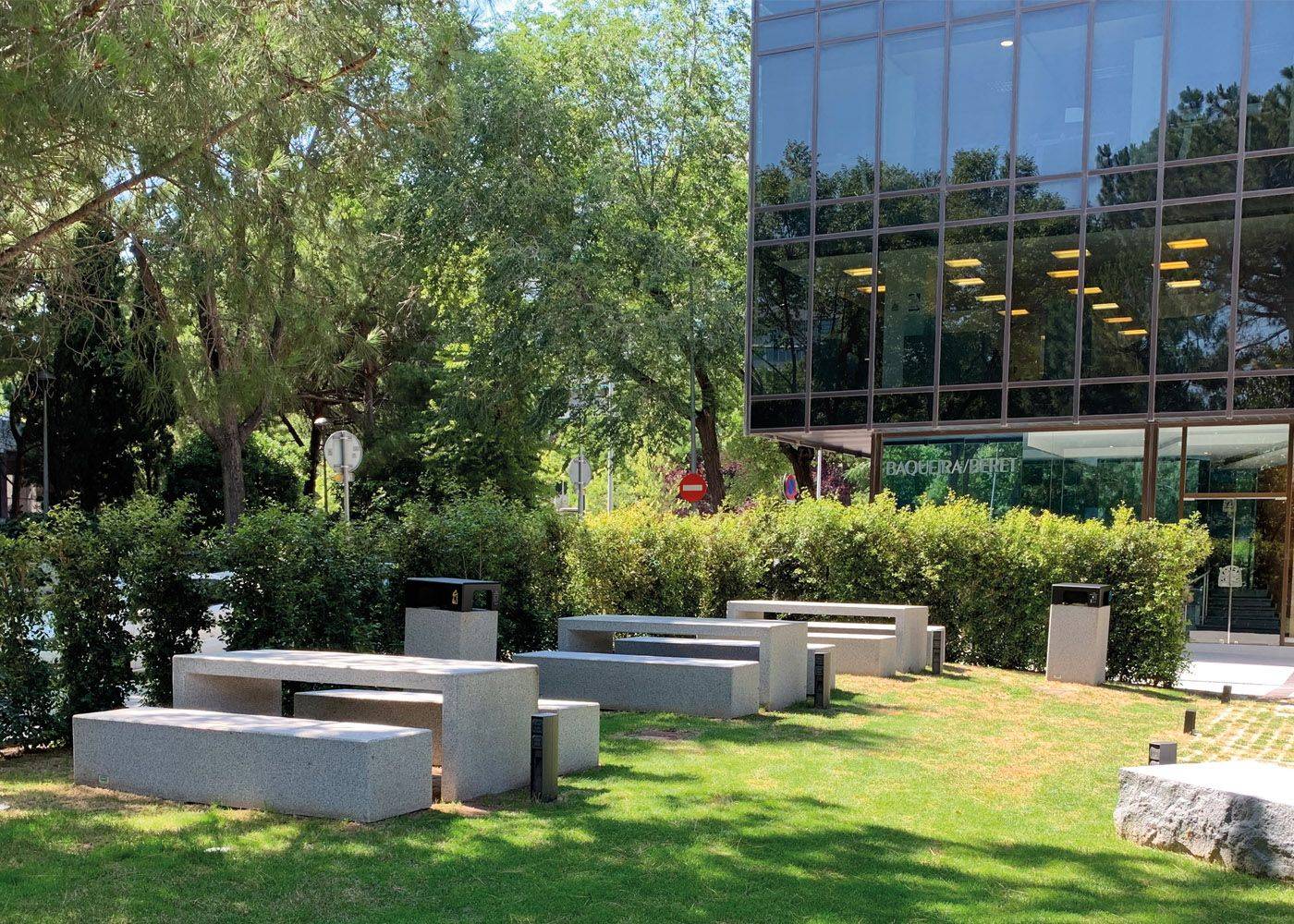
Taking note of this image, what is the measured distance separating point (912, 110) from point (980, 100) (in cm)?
128

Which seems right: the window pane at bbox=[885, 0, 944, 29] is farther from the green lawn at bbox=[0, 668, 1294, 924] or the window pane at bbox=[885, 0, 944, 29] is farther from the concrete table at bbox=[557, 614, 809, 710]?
the green lawn at bbox=[0, 668, 1294, 924]

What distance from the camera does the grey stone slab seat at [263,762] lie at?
264 inches

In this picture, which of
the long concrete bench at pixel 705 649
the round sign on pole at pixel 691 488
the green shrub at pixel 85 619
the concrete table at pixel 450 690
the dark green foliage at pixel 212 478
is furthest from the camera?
the dark green foliage at pixel 212 478

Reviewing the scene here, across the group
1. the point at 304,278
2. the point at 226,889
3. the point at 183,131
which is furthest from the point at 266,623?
the point at 226,889

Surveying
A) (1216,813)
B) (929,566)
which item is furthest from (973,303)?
(1216,813)

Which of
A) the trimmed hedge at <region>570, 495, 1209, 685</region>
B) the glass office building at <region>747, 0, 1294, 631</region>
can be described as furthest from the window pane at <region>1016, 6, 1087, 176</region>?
the trimmed hedge at <region>570, 495, 1209, 685</region>

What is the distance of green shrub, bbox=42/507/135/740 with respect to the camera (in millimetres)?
9406

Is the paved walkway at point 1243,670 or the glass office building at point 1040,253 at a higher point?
the glass office building at point 1040,253

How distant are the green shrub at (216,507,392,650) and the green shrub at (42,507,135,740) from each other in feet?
2.82

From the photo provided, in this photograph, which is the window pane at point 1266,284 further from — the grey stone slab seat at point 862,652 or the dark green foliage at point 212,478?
the dark green foliage at point 212,478

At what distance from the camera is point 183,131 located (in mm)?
8516

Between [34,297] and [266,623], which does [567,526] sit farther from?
[34,297]

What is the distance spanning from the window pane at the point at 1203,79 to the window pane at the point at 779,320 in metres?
7.00

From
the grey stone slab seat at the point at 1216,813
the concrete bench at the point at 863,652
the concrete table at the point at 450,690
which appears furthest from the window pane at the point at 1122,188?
the concrete table at the point at 450,690
